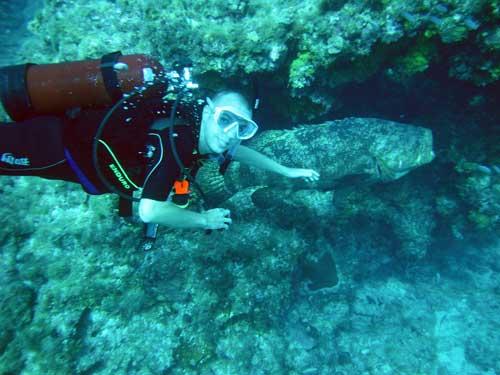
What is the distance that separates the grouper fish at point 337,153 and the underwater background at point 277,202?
0.03 meters

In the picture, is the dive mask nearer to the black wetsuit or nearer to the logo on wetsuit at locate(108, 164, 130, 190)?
the black wetsuit

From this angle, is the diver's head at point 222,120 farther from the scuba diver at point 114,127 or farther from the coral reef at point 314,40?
the coral reef at point 314,40

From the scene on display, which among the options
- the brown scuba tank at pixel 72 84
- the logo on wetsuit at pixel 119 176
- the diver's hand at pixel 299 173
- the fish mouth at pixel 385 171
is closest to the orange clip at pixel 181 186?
the logo on wetsuit at pixel 119 176

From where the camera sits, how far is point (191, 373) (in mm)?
4281

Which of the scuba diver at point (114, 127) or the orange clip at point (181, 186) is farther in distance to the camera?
the orange clip at point (181, 186)

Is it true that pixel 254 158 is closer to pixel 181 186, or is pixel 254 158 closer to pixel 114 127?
pixel 181 186

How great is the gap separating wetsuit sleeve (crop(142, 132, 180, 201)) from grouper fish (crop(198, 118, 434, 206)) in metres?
2.15

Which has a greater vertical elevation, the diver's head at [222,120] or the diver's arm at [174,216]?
the diver's head at [222,120]

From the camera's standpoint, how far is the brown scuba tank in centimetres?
262

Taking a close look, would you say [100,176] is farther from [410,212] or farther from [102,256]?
[410,212]

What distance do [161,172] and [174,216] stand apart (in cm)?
41

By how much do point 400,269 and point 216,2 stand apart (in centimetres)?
760

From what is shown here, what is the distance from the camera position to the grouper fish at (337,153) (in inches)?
203

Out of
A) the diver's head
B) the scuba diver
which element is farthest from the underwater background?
the scuba diver
